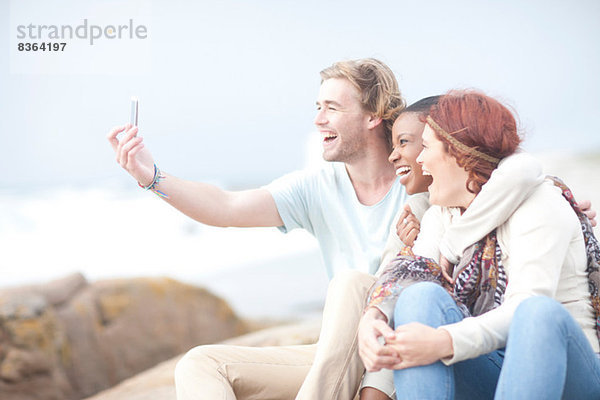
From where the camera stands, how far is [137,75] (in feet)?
19.4

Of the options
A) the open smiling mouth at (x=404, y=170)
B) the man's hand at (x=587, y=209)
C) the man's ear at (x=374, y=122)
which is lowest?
the man's hand at (x=587, y=209)

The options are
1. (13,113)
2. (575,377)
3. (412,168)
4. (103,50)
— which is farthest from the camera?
(13,113)

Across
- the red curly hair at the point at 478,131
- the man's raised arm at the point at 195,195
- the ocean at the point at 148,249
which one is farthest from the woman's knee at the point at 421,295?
the ocean at the point at 148,249

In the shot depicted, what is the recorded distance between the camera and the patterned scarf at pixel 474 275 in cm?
141

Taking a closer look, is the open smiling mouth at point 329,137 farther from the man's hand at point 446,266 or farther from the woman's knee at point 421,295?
the woman's knee at point 421,295

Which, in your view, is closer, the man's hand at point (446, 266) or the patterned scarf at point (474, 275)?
the patterned scarf at point (474, 275)

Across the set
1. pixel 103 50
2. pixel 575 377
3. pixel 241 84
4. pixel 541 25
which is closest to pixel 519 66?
pixel 541 25

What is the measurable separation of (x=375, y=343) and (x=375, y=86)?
101 cm

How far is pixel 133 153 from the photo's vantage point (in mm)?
1774

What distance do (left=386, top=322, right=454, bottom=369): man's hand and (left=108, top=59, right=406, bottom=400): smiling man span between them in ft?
1.86

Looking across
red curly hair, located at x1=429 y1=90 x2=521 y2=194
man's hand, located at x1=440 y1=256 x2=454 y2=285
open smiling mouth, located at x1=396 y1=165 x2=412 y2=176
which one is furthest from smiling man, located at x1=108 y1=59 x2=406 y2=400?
red curly hair, located at x1=429 y1=90 x2=521 y2=194

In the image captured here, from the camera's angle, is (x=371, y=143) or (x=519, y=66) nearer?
(x=371, y=143)

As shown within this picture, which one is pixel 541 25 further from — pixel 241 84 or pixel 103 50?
pixel 103 50

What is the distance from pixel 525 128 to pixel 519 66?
4.81m
